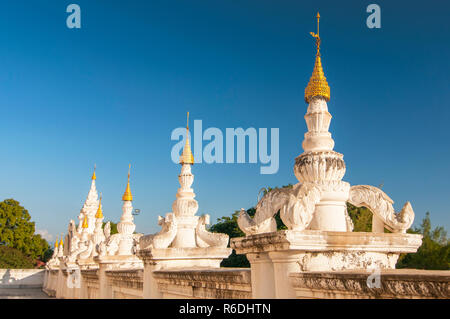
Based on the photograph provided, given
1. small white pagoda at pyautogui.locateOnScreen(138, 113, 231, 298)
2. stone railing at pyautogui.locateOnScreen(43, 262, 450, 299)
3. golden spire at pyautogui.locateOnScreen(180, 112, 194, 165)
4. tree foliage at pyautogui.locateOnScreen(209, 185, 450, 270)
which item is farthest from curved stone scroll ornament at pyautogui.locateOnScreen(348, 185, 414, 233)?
tree foliage at pyautogui.locateOnScreen(209, 185, 450, 270)

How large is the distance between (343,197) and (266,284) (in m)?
1.60

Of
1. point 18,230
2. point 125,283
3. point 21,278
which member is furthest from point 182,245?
point 18,230

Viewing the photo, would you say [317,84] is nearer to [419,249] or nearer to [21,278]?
[419,249]

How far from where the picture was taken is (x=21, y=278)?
2146 inches

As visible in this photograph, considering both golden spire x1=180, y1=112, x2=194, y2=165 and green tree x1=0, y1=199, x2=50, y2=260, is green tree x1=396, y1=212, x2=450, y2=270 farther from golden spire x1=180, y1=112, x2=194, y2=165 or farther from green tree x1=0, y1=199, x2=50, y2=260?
green tree x1=0, y1=199, x2=50, y2=260

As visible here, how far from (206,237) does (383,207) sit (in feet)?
17.1

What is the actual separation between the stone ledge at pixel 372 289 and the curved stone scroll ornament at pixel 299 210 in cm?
56

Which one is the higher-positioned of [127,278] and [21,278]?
[127,278]

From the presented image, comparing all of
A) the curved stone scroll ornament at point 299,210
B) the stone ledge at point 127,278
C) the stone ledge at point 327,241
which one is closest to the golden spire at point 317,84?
the curved stone scroll ornament at point 299,210

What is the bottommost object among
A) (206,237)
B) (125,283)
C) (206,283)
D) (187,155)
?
(125,283)

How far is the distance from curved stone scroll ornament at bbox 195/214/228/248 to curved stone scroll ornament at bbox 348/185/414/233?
14.6ft

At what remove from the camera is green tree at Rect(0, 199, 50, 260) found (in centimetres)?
6381
